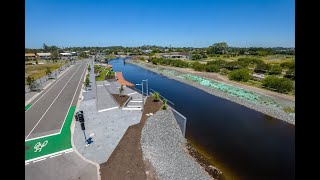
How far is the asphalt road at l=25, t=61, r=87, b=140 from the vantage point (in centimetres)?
2036

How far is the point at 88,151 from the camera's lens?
1603 cm

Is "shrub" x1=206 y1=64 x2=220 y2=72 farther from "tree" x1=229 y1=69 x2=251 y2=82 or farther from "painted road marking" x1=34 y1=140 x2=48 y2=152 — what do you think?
"painted road marking" x1=34 y1=140 x2=48 y2=152

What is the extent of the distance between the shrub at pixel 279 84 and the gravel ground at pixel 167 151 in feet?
87.4

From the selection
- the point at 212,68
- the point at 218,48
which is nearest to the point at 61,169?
the point at 212,68

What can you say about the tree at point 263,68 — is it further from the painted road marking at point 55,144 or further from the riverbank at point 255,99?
the painted road marking at point 55,144

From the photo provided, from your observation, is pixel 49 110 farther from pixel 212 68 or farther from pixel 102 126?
pixel 212 68

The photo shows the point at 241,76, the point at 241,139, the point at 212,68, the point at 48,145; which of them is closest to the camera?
the point at 48,145

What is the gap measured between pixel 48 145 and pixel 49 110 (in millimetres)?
10408

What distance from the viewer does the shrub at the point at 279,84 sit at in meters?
38.9

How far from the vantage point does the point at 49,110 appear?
26.2 metres
